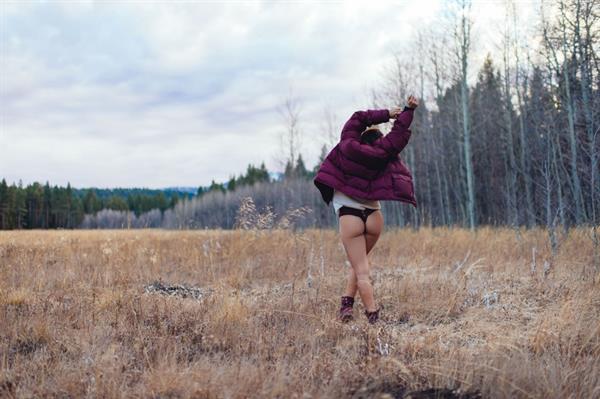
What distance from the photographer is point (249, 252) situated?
29.7ft

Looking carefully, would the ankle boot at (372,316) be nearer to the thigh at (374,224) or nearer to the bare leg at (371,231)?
the bare leg at (371,231)

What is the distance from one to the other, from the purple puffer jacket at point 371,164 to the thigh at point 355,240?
0.25 metres

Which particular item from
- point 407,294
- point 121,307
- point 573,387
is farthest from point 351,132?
point 121,307

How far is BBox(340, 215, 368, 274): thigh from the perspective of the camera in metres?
4.06

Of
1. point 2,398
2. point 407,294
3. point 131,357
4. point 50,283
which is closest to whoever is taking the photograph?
point 2,398

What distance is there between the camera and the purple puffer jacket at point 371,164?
3859 millimetres

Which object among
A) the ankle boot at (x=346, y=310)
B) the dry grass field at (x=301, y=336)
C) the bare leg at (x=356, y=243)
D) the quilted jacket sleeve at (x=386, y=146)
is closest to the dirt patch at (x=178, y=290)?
the dry grass field at (x=301, y=336)

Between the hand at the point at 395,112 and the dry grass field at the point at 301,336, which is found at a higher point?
the hand at the point at 395,112

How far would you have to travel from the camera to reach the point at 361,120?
4.06 m

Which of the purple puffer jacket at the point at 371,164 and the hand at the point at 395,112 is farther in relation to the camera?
the hand at the point at 395,112

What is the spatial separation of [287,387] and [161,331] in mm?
1675

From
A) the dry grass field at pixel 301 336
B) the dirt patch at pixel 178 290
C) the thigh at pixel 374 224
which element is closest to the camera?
the dry grass field at pixel 301 336

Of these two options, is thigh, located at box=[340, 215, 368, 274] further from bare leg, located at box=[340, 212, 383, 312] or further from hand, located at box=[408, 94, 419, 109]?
hand, located at box=[408, 94, 419, 109]

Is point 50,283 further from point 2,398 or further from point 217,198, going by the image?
point 217,198
